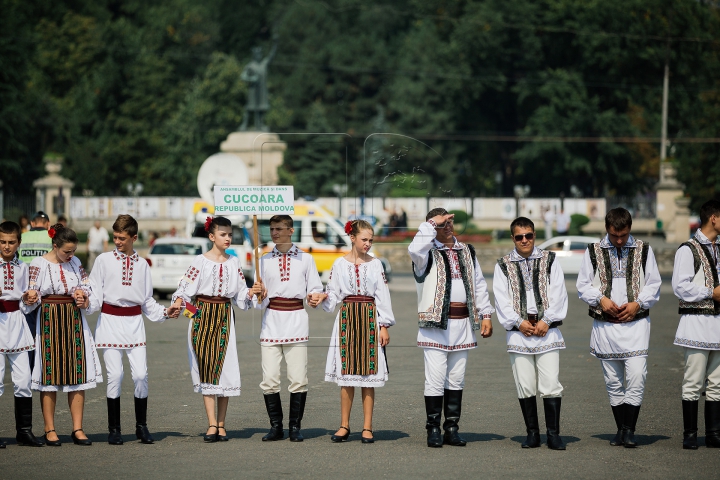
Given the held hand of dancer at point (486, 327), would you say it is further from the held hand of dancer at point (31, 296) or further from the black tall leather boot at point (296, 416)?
the held hand of dancer at point (31, 296)

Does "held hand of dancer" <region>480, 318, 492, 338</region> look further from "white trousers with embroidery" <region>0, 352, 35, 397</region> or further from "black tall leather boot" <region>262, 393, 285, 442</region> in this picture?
"white trousers with embroidery" <region>0, 352, 35, 397</region>

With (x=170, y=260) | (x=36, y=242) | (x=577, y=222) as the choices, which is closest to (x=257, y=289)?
(x=36, y=242)

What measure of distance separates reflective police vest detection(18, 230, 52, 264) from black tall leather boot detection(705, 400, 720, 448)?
713cm

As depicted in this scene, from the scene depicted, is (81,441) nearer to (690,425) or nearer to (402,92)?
(690,425)

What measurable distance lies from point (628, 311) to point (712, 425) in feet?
3.60

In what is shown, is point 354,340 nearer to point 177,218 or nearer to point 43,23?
point 177,218

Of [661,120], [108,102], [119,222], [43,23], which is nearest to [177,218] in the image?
[108,102]

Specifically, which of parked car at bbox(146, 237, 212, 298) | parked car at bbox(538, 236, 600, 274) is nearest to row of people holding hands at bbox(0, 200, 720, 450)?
parked car at bbox(146, 237, 212, 298)

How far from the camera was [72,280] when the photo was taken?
874 centimetres

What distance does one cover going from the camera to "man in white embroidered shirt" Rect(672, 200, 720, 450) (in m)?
8.48

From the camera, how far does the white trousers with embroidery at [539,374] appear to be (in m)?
8.45

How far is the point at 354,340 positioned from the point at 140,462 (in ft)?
6.53

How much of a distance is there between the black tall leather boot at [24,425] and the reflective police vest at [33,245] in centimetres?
351

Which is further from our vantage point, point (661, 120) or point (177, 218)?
point (661, 120)
